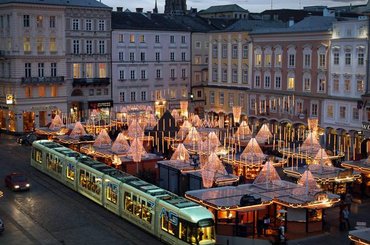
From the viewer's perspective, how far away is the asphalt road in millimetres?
33562

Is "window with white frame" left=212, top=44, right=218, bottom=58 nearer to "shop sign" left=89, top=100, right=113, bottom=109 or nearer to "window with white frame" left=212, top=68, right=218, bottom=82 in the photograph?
"window with white frame" left=212, top=68, right=218, bottom=82

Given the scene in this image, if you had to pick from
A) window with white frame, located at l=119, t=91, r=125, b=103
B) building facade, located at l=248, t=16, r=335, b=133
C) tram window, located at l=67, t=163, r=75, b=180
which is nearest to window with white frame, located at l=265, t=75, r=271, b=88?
building facade, located at l=248, t=16, r=335, b=133

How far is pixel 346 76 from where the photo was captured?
64750 millimetres

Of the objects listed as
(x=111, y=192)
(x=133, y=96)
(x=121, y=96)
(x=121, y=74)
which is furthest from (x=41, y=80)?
(x=111, y=192)

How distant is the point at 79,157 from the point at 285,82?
35.2 metres

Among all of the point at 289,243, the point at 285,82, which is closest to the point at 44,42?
the point at 285,82

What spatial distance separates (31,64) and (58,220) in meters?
44.7

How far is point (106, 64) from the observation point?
85562 millimetres

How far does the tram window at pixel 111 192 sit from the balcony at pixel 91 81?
45164mm

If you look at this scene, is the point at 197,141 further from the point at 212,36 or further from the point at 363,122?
the point at 212,36

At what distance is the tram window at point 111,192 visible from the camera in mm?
38031

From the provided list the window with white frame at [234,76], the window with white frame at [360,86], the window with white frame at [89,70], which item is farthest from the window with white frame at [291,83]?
the window with white frame at [89,70]

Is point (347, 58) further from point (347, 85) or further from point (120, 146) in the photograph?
point (120, 146)

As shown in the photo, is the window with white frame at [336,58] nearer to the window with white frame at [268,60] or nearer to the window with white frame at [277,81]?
the window with white frame at [277,81]
